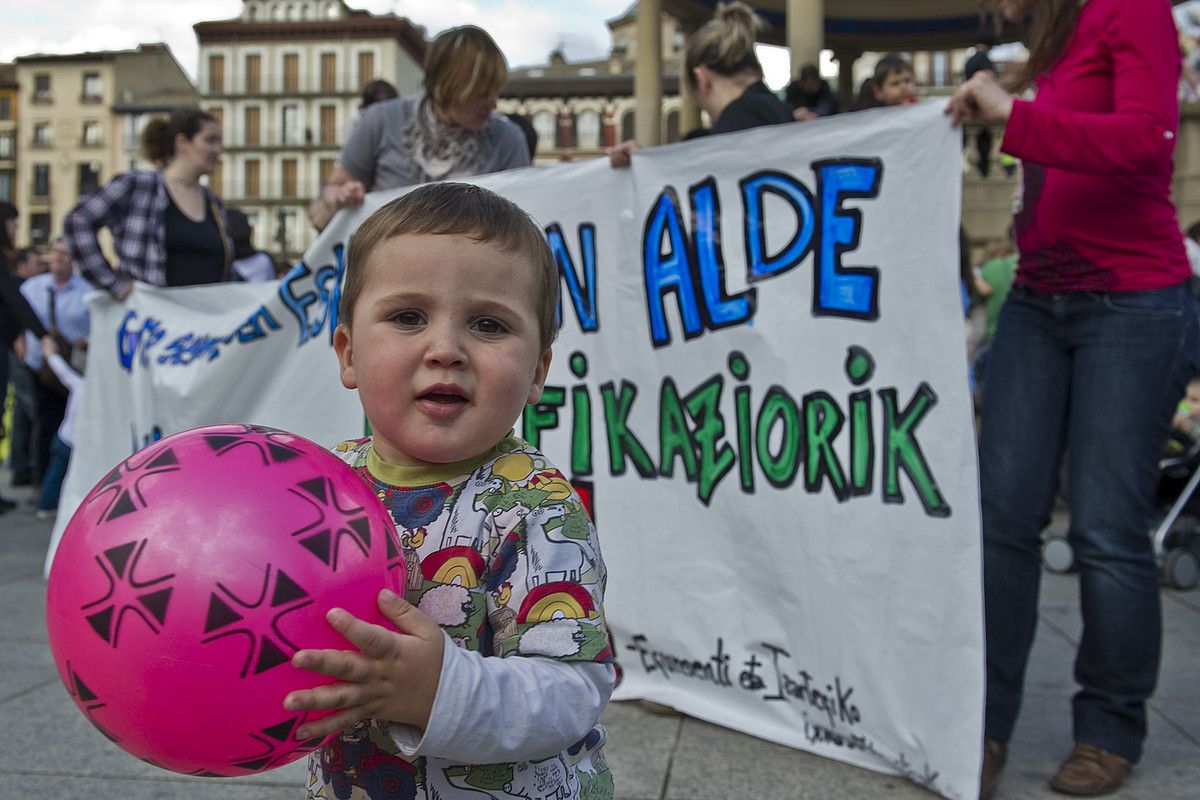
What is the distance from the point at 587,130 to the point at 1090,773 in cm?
5672

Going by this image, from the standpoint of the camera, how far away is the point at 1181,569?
5.26m

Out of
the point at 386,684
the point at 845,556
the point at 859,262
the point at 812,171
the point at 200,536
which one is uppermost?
the point at 812,171

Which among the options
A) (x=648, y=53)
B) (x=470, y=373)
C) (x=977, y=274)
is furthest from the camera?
(x=648, y=53)

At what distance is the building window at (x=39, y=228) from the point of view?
5997 centimetres

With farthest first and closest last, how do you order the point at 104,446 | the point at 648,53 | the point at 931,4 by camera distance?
the point at 648,53 → the point at 931,4 → the point at 104,446

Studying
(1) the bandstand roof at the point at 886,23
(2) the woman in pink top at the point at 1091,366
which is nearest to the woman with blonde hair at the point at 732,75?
(2) the woman in pink top at the point at 1091,366

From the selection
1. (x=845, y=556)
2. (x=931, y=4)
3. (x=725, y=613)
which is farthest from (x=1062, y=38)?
(x=931, y=4)

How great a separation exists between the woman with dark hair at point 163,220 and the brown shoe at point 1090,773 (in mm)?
4106

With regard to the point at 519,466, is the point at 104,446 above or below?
below

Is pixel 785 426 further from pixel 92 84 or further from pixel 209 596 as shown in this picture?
pixel 92 84

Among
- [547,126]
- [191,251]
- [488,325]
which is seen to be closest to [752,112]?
[488,325]

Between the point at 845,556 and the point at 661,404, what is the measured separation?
729 millimetres

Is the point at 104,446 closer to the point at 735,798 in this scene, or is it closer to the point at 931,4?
the point at 735,798

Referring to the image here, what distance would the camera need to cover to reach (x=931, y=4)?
950 cm
